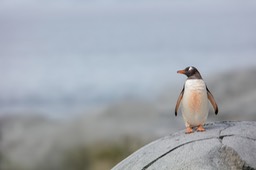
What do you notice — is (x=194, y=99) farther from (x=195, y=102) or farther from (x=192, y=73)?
(x=192, y=73)

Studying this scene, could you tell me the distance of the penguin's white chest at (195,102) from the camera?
4.63 metres

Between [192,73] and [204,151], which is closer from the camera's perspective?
[204,151]

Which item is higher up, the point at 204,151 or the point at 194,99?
the point at 194,99

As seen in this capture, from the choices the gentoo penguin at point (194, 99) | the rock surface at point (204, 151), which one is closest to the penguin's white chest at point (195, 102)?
the gentoo penguin at point (194, 99)

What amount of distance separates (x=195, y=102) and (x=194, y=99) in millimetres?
26

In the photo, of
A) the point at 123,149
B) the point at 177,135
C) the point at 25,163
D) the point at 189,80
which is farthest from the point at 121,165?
the point at 25,163

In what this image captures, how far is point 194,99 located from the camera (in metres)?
4.64

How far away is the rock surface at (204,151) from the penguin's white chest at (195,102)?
0.37ft

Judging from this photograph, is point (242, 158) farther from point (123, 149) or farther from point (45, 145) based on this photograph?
point (45, 145)

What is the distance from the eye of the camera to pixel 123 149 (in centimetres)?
885

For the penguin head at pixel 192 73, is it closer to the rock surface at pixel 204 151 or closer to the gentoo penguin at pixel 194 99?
the gentoo penguin at pixel 194 99

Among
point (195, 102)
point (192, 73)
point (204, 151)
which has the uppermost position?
point (192, 73)

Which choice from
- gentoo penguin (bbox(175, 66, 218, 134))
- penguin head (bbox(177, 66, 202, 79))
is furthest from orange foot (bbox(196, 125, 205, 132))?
penguin head (bbox(177, 66, 202, 79))

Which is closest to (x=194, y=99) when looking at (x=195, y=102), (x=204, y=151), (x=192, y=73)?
(x=195, y=102)
